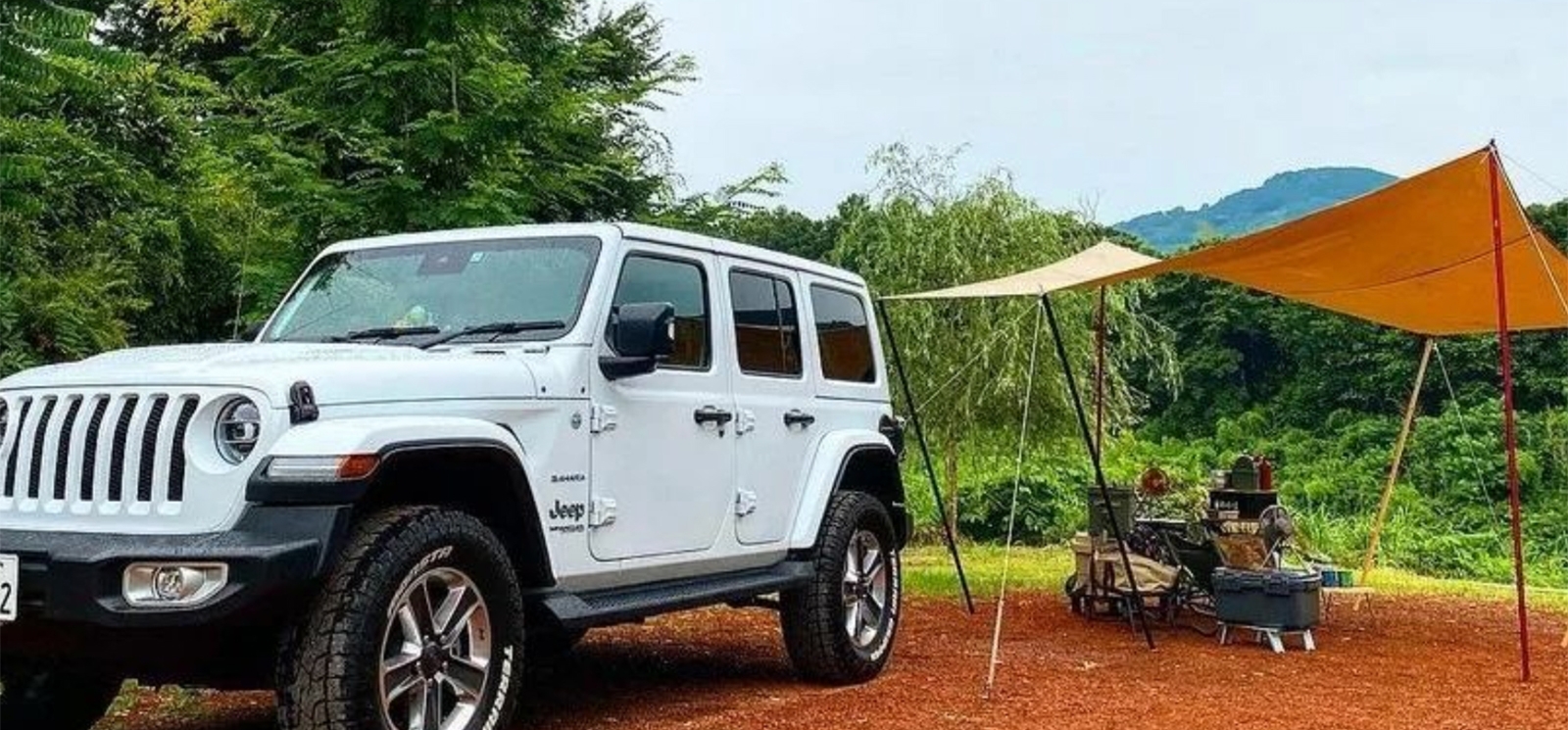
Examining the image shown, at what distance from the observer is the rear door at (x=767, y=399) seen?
5824 millimetres

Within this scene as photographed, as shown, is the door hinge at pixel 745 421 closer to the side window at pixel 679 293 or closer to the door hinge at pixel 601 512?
the side window at pixel 679 293

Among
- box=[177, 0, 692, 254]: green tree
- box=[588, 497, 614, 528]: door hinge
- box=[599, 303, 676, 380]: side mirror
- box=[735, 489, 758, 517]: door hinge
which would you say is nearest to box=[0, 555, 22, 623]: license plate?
box=[588, 497, 614, 528]: door hinge

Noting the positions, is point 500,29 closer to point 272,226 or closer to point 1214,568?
point 272,226

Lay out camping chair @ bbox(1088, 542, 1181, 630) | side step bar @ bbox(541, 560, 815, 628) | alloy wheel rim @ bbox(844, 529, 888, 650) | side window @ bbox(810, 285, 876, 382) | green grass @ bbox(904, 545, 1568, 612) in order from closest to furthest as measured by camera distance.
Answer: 1. side step bar @ bbox(541, 560, 815, 628)
2. alloy wheel rim @ bbox(844, 529, 888, 650)
3. side window @ bbox(810, 285, 876, 382)
4. camping chair @ bbox(1088, 542, 1181, 630)
5. green grass @ bbox(904, 545, 1568, 612)

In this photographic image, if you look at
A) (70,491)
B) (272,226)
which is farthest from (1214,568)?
(70,491)

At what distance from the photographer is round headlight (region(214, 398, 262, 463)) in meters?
3.80

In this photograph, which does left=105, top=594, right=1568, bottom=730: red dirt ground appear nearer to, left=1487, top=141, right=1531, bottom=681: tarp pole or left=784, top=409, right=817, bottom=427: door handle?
left=1487, top=141, right=1531, bottom=681: tarp pole

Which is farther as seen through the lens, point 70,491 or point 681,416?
point 681,416

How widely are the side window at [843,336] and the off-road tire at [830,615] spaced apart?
0.64 meters

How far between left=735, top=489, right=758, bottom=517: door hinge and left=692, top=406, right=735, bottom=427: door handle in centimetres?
32

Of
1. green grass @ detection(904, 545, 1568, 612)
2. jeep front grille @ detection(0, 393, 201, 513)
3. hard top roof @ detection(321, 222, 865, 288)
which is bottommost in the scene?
green grass @ detection(904, 545, 1568, 612)

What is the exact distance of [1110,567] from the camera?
898cm

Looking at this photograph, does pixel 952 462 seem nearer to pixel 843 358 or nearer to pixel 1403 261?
pixel 1403 261

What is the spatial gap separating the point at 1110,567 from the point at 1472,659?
2116 millimetres
